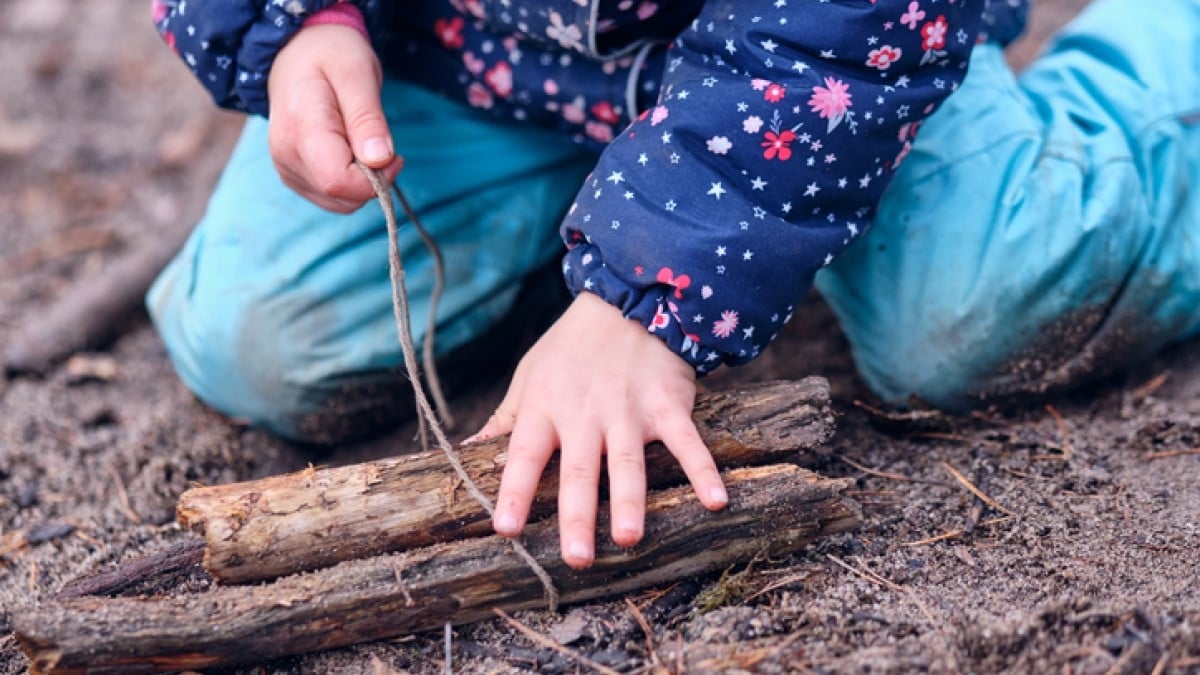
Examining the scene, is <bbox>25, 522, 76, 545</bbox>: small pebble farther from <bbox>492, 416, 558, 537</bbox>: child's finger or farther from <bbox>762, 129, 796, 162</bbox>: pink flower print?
<bbox>762, 129, 796, 162</bbox>: pink flower print

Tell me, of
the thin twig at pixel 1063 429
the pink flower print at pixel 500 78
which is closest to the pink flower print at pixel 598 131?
the pink flower print at pixel 500 78

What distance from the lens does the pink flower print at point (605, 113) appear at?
73.2 inches

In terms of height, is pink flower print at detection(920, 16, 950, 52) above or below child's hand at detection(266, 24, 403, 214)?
above

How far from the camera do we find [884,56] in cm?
146

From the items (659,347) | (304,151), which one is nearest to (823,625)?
(659,347)

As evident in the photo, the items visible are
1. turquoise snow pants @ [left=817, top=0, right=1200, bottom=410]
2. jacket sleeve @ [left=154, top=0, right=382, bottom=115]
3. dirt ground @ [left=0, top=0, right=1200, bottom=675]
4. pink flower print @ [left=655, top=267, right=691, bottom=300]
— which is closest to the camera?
dirt ground @ [left=0, top=0, right=1200, bottom=675]

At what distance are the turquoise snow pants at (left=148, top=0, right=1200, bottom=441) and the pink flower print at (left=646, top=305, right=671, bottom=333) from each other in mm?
683

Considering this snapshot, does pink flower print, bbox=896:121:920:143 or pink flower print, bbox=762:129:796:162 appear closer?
pink flower print, bbox=762:129:796:162

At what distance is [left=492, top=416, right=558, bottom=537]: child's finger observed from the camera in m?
1.25

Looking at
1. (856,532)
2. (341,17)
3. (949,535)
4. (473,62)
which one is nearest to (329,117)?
(341,17)

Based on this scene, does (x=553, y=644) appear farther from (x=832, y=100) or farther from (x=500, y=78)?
(x=500, y=78)

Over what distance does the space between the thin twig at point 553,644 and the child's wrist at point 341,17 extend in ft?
3.30

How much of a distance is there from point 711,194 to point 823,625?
1.94 feet

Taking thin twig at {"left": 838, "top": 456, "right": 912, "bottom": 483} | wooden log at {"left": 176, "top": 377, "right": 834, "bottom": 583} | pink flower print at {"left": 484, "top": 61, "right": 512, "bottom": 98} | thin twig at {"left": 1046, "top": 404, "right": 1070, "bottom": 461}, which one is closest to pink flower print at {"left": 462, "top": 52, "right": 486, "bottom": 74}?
pink flower print at {"left": 484, "top": 61, "right": 512, "bottom": 98}
